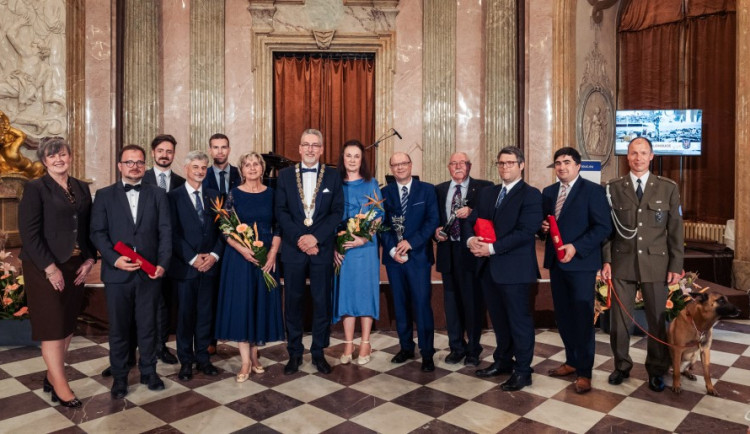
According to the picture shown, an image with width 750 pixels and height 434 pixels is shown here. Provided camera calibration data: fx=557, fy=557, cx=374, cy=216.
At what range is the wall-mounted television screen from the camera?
25.4ft

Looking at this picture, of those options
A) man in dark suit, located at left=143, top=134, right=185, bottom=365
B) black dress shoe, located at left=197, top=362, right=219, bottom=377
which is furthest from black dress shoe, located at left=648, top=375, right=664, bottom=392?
man in dark suit, located at left=143, top=134, right=185, bottom=365

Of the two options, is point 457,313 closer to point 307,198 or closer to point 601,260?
point 601,260

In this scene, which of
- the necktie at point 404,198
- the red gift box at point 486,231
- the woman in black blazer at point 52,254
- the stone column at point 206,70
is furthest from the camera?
the stone column at point 206,70

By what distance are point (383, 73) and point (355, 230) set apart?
18.7ft

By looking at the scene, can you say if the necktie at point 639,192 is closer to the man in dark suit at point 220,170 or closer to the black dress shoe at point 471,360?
the black dress shoe at point 471,360

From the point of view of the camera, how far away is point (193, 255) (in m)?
3.62

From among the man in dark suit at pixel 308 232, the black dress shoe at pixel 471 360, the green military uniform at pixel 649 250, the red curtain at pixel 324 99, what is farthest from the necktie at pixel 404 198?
the red curtain at pixel 324 99

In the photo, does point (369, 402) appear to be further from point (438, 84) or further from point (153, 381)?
point (438, 84)

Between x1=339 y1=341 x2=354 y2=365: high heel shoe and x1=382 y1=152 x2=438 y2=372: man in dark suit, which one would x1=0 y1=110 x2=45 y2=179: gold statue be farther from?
x1=382 y1=152 x2=438 y2=372: man in dark suit

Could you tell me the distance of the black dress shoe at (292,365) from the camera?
3768 mm

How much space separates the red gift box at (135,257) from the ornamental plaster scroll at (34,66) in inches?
237

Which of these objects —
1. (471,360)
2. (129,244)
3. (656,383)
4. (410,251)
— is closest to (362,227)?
(410,251)

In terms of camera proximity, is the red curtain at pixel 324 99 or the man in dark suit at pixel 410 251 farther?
the red curtain at pixel 324 99

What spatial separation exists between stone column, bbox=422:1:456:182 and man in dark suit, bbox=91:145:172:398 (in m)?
5.92
